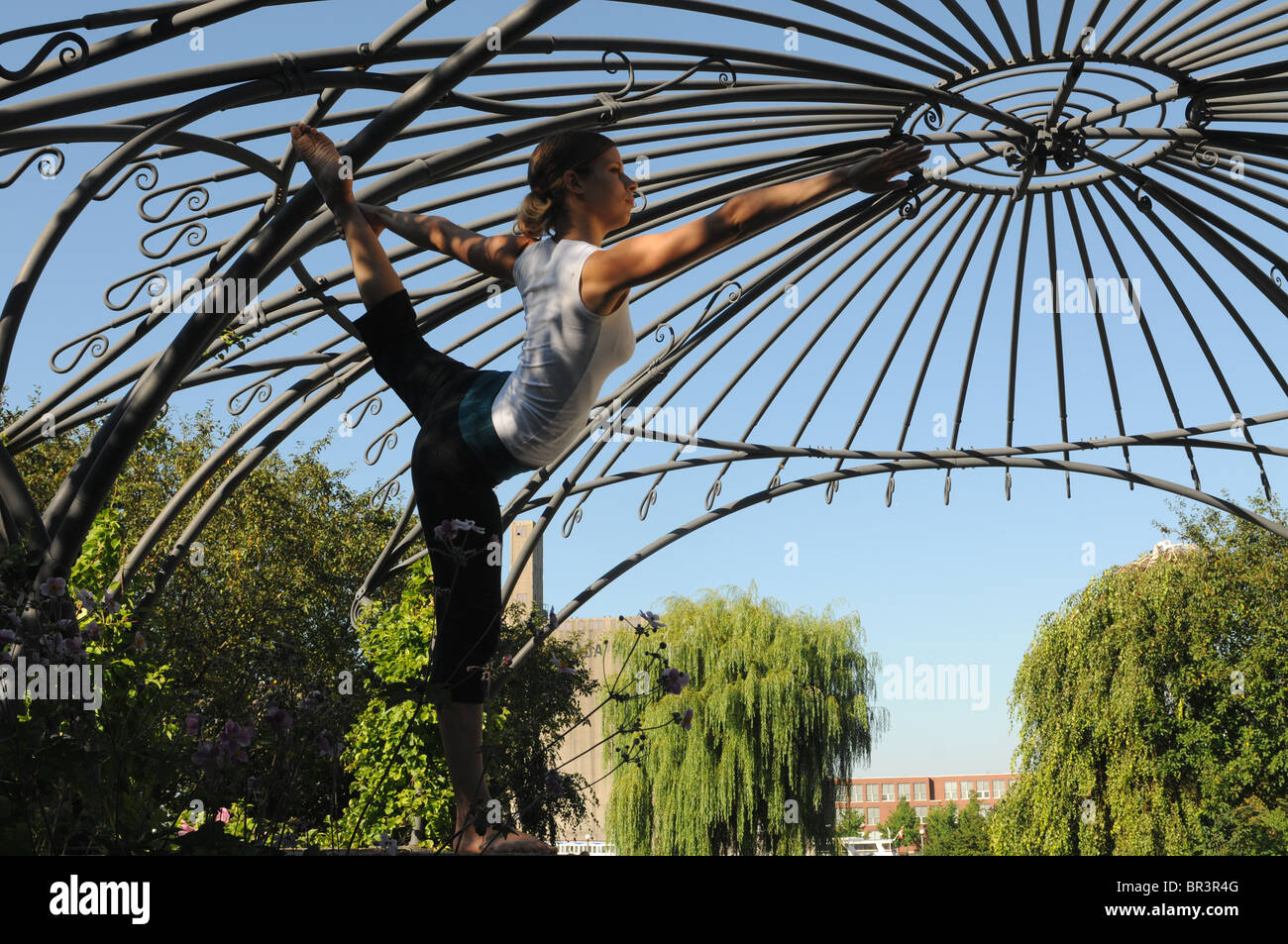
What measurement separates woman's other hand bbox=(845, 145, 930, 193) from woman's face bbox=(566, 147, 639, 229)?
725mm

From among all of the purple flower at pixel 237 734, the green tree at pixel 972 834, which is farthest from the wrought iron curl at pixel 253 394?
the green tree at pixel 972 834

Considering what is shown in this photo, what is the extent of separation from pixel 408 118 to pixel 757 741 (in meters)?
20.6

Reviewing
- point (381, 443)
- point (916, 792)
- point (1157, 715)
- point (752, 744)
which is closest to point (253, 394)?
point (381, 443)

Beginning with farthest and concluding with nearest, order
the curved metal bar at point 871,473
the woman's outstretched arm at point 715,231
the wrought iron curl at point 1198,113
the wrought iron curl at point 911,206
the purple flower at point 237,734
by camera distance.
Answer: the curved metal bar at point 871,473 → the wrought iron curl at point 911,206 → the wrought iron curl at point 1198,113 → the woman's outstretched arm at point 715,231 → the purple flower at point 237,734

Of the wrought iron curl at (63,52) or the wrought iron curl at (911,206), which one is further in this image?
the wrought iron curl at (911,206)

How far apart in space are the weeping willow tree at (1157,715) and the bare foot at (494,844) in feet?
74.2

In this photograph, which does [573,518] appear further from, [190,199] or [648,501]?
[190,199]

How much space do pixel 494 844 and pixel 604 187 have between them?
1.87 meters

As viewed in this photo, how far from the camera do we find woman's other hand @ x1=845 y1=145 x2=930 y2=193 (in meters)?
2.77

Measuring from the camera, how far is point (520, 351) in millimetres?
2953

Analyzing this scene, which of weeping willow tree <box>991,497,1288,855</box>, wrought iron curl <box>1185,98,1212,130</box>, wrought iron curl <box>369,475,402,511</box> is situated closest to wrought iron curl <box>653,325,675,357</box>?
wrought iron curl <box>369,475,402,511</box>

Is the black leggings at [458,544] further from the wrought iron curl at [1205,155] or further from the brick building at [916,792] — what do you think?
the brick building at [916,792]

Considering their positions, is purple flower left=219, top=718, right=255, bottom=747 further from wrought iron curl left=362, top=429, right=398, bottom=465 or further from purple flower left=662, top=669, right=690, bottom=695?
wrought iron curl left=362, top=429, right=398, bottom=465

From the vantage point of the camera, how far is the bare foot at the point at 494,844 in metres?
2.94
